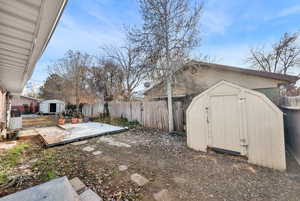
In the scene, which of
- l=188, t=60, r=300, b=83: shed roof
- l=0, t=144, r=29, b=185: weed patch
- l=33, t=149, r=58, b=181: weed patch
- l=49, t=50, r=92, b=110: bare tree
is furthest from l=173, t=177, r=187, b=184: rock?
l=49, t=50, r=92, b=110: bare tree

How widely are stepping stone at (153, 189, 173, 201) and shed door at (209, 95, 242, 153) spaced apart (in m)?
2.28


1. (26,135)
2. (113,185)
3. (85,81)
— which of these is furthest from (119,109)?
(113,185)

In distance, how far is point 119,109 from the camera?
9.76 m

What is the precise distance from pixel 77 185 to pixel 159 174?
1.63 meters

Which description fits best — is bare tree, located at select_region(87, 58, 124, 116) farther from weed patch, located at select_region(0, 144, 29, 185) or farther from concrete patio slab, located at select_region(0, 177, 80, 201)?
concrete patio slab, located at select_region(0, 177, 80, 201)

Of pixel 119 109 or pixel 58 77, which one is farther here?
pixel 58 77

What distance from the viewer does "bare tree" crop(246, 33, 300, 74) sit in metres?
12.6

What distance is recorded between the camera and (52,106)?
18.3m

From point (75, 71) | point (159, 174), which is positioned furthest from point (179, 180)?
point (75, 71)

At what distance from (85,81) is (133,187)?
43.2 feet

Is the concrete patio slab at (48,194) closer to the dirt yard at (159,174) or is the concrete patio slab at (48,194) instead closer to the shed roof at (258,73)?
the dirt yard at (159,174)

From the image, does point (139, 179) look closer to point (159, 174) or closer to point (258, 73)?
point (159, 174)

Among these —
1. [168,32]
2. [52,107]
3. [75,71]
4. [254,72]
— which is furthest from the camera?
[52,107]

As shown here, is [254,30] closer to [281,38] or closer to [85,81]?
[281,38]
